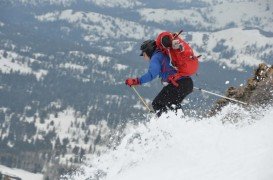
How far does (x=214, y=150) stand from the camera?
1023 cm

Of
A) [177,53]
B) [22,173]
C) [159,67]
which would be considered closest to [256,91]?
[177,53]

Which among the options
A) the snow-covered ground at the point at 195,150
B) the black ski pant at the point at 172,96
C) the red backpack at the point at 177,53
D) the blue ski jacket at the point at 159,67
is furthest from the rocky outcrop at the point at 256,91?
the blue ski jacket at the point at 159,67

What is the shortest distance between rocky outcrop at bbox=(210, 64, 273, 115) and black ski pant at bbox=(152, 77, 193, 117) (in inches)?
75.1

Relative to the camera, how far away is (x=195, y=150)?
10680mm

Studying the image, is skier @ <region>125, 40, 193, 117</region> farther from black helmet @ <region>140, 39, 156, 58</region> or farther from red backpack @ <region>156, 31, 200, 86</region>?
red backpack @ <region>156, 31, 200, 86</region>

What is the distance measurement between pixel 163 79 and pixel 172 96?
0.50 meters

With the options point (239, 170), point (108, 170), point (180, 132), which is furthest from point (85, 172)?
point (239, 170)

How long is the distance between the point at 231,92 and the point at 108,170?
7.26 m

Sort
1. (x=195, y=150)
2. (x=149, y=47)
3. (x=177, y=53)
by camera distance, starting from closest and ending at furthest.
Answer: (x=195, y=150)
(x=177, y=53)
(x=149, y=47)

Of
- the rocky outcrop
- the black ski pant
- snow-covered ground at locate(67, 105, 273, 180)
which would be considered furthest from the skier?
the rocky outcrop

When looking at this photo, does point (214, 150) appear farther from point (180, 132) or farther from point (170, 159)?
point (180, 132)

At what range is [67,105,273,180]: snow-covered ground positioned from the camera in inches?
346

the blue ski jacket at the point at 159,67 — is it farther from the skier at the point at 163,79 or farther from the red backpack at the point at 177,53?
the red backpack at the point at 177,53

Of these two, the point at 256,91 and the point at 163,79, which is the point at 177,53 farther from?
the point at 256,91
